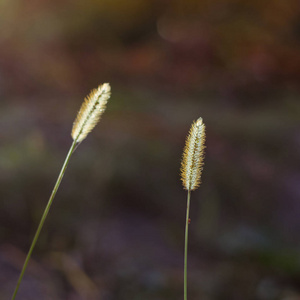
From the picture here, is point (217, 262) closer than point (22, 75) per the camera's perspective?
Yes

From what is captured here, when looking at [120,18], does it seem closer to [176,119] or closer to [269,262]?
[176,119]

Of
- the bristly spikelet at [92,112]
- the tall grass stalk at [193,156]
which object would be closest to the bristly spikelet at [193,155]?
the tall grass stalk at [193,156]

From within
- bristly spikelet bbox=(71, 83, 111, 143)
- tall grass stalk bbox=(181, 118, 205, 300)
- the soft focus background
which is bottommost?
tall grass stalk bbox=(181, 118, 205, 300)

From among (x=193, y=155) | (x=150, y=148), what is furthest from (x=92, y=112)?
(x=150, y=148)

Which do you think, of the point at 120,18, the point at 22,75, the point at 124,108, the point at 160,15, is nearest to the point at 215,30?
the point at 160,15

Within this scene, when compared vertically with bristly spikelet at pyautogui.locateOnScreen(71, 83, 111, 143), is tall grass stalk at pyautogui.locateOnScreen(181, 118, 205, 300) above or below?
below

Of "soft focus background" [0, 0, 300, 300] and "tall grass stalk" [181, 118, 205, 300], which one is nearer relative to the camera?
"tall grass stalk" [181, 118, 205, 300]

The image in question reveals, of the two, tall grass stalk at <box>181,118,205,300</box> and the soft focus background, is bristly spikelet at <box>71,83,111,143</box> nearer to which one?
tall grass stalk at <box>181,118,205,300</box>


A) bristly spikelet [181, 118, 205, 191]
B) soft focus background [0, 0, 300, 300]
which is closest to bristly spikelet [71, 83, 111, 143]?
bristly spikelet [181, 118, 205, 191]
